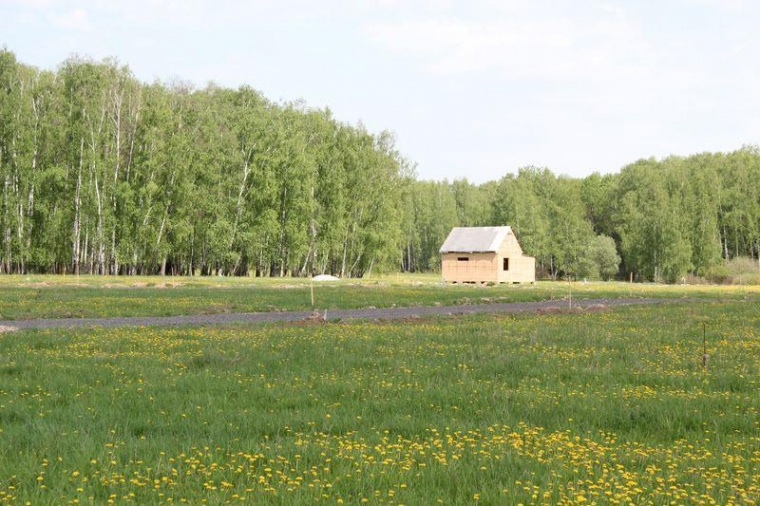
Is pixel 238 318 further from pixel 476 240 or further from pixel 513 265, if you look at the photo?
pixel 513 265

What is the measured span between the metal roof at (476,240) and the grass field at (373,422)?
5648 centimetres

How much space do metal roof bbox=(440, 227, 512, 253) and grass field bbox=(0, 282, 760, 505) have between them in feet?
185

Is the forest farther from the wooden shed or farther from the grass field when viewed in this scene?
the grass field

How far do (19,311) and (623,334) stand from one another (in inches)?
819

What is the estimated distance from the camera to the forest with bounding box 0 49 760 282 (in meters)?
64.9

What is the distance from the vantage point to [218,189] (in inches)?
2963

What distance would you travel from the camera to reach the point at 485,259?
7456 cm

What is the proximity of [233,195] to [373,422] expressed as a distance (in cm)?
7014

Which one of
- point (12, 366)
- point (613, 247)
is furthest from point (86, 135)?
point (613, 247)

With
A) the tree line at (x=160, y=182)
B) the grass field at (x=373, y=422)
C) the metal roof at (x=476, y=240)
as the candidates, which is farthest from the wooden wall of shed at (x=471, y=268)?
the grass field at (x=373, y=422)

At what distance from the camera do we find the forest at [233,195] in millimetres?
64938

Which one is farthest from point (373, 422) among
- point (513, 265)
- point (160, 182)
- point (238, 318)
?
point (513, 265)

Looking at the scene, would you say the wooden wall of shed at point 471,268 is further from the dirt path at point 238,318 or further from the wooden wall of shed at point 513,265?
the dirt path at point 238,318

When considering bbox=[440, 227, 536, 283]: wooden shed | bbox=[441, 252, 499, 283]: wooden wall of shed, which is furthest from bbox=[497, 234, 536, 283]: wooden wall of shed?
bbox=[441, 252, 499, 283]: wooden wall of shed
